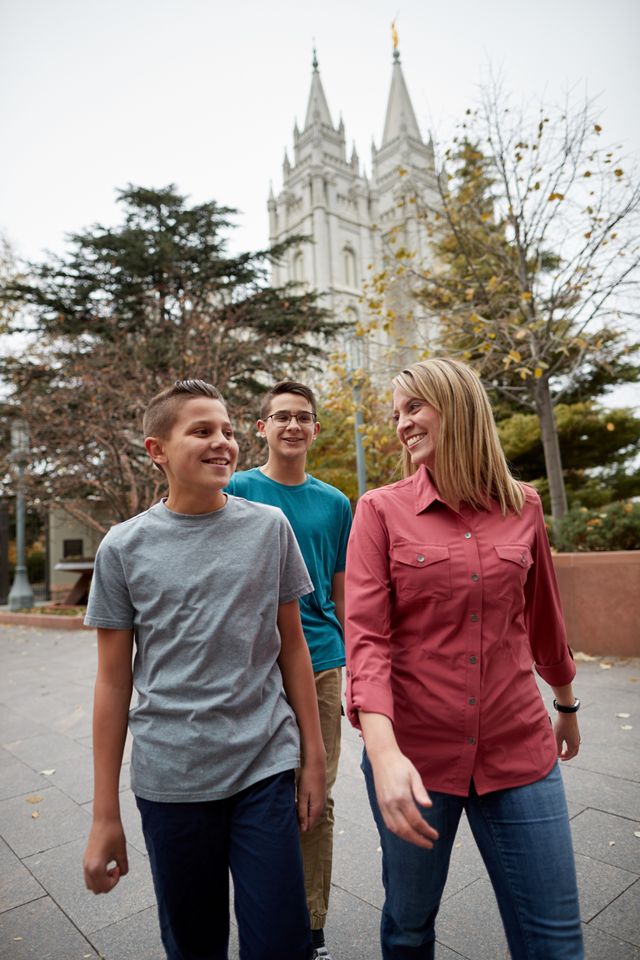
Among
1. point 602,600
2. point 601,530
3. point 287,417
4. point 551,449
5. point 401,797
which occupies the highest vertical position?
point 551,449

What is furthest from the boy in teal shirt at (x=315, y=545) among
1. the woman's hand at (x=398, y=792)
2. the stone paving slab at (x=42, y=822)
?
the stone paving slab at (x=42, y=822)

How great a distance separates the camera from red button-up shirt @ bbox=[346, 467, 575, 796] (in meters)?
1.56

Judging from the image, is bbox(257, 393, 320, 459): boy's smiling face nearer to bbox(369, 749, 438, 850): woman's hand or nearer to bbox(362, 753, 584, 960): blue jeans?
bbox(362, 753, 584, 960): blue jeans

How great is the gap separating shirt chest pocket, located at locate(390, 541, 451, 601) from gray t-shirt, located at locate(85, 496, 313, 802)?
38cm

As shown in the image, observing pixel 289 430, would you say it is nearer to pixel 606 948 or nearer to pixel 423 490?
pixel 423 490

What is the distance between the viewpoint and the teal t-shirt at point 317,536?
8.20 feet

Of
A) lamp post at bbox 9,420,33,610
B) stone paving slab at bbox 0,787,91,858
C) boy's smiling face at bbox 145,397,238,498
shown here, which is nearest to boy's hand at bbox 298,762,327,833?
boy's smiling face at bbox 145,397,238,498

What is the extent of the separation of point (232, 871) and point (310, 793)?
30 cm

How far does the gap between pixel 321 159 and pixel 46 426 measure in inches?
2284

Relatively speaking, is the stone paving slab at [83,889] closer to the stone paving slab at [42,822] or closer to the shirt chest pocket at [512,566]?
the stone paving slab at [42,822]

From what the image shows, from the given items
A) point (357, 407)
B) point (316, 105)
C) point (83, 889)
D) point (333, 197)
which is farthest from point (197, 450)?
point (316, 105)

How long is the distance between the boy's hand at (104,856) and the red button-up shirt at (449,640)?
735 millimetres

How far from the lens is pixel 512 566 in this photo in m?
1.63

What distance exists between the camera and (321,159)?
61.8 m
